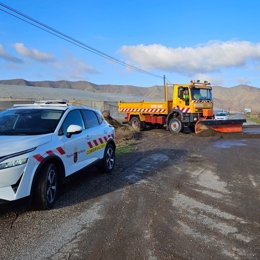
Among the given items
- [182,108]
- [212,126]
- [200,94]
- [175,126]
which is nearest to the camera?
[212,126]

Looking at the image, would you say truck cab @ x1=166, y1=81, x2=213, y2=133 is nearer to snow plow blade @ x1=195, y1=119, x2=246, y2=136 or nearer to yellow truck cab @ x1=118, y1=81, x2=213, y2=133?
yellow truck cab @ x1=118, y1=81, x2=213, y2=133

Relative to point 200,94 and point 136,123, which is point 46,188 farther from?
point 136,123

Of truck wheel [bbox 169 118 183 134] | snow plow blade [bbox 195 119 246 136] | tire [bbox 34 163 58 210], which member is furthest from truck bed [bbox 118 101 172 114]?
tire [bbox 34 163 58 210]

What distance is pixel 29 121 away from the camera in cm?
724

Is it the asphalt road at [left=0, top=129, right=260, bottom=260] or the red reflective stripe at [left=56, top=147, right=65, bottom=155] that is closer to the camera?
the asphalt road at [left=0, top=129, right=260, bottom=260]

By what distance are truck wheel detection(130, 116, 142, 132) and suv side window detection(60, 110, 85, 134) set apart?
17479 mm

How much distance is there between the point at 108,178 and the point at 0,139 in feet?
11.2

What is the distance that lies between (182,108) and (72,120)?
52.3 ft

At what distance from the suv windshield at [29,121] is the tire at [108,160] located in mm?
2158

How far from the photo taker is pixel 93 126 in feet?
28.8

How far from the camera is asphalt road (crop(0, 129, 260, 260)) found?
466 centimetres

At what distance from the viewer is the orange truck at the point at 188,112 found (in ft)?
75.0

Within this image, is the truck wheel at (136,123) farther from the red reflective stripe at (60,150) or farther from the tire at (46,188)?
the tire at (46,188)

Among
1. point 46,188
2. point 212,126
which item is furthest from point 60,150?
point 212,126
